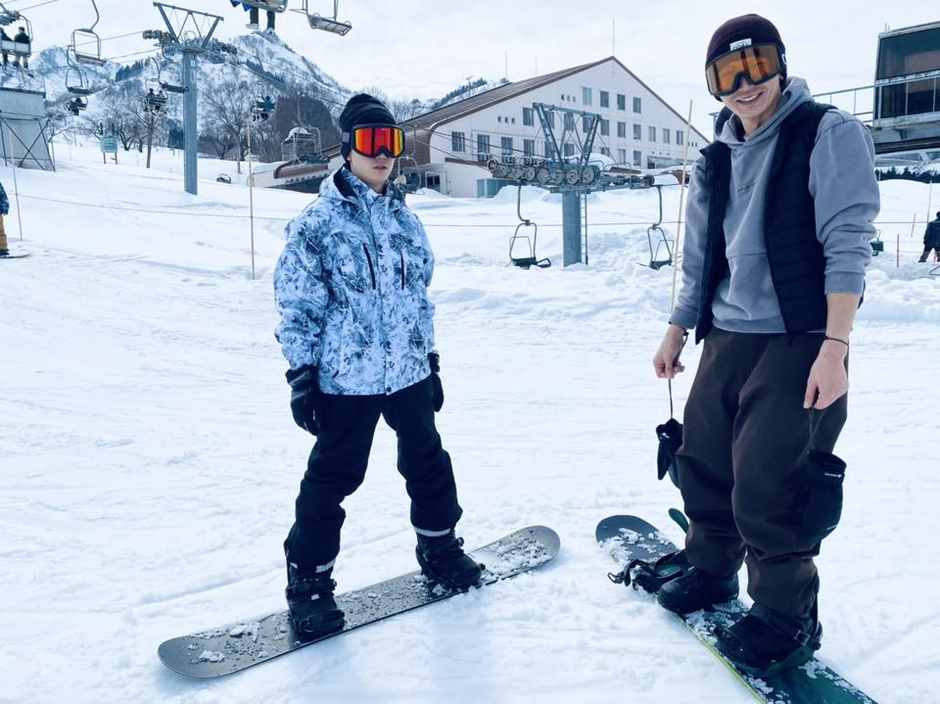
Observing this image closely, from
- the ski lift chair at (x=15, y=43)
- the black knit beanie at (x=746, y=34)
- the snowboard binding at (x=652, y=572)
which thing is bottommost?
the snowboard binding at (x=652, y=572)

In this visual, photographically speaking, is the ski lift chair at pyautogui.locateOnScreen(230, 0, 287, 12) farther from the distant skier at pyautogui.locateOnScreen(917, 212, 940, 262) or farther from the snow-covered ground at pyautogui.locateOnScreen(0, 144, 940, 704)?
the distant skier at pyautogui.locateOnScreen(917, 212, 940, 262)

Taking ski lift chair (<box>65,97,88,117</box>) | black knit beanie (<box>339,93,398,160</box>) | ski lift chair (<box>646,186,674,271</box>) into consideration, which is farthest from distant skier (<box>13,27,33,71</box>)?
black knit beanie (<box>339,93,398,160</box>)

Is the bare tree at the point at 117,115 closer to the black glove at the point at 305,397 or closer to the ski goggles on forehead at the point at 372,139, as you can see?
the ski goggles on forehead at the point at 372,139

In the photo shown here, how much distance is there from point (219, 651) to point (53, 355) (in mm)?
5151

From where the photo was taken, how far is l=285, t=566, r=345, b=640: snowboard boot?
221 cm

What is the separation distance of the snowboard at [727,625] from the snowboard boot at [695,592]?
0.03 meters

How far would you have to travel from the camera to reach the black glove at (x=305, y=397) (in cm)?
211

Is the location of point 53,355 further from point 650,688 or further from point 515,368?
point 650,688

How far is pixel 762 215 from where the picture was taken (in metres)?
1.89

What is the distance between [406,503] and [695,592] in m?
1.45

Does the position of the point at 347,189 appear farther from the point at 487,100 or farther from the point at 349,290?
the point at 487,100

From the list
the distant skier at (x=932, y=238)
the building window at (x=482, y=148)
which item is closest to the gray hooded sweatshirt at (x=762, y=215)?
the distant skier at (x=932, y=238)

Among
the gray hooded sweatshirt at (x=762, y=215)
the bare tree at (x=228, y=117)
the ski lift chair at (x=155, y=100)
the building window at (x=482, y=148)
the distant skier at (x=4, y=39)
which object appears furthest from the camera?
the bare tree at (x=228, y=117)

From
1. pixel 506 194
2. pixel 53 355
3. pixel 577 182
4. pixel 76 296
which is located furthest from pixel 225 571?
pixel 506 194
